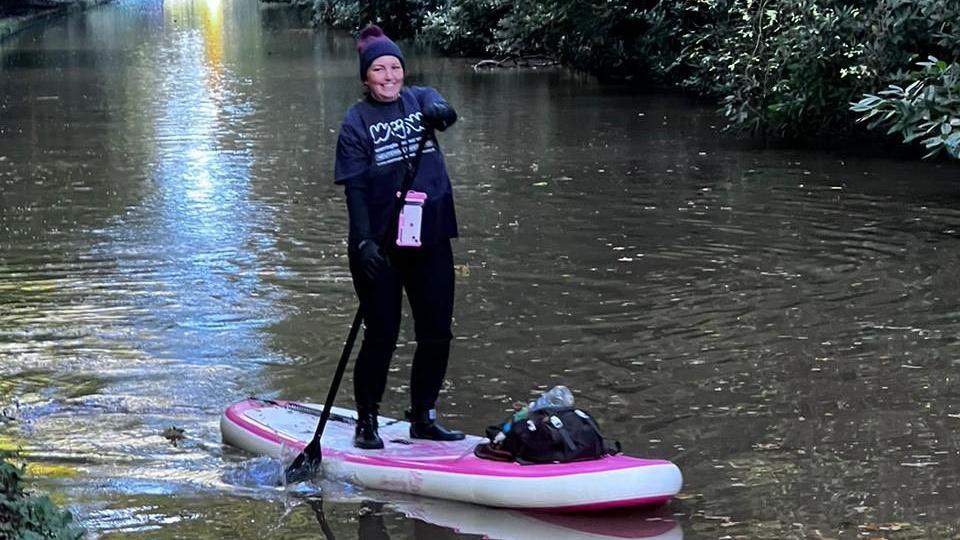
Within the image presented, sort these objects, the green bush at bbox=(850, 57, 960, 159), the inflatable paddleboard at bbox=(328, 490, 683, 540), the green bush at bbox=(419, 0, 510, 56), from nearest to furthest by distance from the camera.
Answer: the inflatable paddleboard at bbox=(328, 490, 683, 540) → the green bush at bbox=(850, 57, 960, 159) → the green bush at bbox=(419, 0, 510, 56)

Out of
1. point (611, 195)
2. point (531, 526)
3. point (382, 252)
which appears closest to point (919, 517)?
point (531, 526)

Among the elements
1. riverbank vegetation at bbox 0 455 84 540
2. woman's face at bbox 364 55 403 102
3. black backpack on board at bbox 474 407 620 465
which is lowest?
black backpack on board at bbox 474 407 620 465

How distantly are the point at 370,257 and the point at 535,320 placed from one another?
321 cm

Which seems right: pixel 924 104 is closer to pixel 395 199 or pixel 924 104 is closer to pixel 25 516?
pixel 395 199

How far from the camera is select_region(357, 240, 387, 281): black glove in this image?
5.72 metres

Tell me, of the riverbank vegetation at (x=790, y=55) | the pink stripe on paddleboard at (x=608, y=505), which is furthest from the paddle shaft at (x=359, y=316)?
the riverbank vegetation at (x=790, y=55)

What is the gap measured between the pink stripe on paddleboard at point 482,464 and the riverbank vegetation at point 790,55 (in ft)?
17.9

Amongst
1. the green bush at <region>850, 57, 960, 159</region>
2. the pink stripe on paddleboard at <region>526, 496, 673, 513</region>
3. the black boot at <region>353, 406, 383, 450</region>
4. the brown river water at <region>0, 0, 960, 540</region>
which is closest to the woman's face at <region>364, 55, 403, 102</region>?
the black boot at <region>353, 406, 383, 450</region>

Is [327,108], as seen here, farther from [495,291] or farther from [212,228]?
[495,291]

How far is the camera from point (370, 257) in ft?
18.8

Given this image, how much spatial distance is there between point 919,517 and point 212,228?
801 centimetres

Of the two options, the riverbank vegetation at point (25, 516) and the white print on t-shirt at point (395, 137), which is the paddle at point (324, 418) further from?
the riverbank vegetation at point (25, 516)

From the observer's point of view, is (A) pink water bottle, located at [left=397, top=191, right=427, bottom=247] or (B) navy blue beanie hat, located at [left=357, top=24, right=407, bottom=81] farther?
(B) navy blue beanie hat, located at [left=357, top=24, right=407, bottom=81]

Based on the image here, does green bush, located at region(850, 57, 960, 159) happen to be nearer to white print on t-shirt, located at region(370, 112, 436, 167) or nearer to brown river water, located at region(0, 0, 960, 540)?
brown river water, located at region(0, 0, 960, 540)
